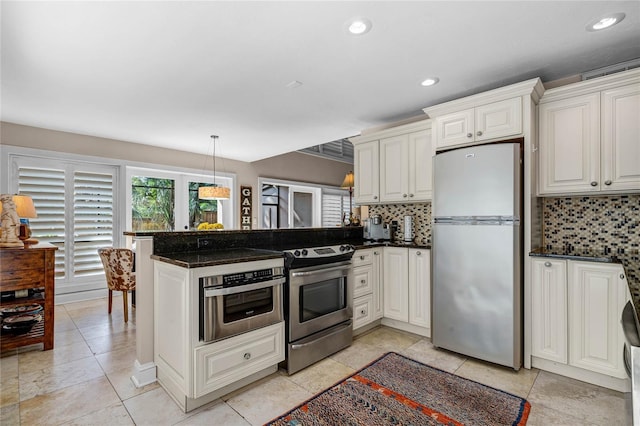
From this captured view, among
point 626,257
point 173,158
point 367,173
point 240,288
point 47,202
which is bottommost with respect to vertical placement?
point 240,288

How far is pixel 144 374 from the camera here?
223cm

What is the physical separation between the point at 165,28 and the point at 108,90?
1394mm

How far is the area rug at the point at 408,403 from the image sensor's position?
184cm

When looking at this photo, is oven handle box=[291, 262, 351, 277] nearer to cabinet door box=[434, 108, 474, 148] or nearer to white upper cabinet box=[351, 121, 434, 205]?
white upper cabinet box=[351, 121, 434, 205]

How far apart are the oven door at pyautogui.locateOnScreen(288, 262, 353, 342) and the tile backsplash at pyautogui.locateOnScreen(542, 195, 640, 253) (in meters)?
1.84

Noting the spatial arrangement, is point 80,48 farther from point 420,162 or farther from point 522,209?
point 522,209

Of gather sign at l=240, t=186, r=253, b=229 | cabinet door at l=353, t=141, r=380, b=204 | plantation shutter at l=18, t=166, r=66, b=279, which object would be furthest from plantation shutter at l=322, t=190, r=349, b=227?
plantation shutter at l=18, t=166, r=66, b=279

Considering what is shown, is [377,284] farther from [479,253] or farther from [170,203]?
[170,203]

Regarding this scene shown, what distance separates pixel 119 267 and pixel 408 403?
3.31 m

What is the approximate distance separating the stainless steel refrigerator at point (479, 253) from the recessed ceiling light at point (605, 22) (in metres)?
0.83

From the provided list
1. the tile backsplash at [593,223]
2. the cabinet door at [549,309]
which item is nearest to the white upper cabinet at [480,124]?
the tile backsplash at [593,223]

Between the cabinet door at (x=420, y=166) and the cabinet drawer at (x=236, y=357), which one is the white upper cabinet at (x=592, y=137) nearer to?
the cabinet door at (x=420, y=166)

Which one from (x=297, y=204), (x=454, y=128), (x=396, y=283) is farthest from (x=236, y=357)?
(x=297, y=204)

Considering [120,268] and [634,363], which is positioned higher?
[634,363]
